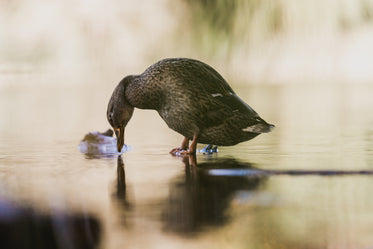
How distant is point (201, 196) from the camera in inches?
79.4

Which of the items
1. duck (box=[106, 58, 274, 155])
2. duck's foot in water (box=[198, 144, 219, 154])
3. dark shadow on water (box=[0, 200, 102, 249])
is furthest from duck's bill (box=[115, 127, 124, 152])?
dark shadow on water (box=[0, 200, 102, 249])

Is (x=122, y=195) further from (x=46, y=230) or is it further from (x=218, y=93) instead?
(x=218, y=93)

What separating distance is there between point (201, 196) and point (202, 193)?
6 centimetres

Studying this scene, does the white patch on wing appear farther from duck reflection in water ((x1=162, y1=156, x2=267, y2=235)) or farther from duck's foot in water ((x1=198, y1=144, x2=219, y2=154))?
duck reflection in water ((x1=162, y1=156, x2=267, y2=235))

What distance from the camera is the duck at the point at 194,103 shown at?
310 cm

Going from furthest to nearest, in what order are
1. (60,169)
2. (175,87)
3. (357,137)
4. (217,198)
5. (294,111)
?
(294,111) → (357,137) → (175,87) → (60,169) → (217,198)

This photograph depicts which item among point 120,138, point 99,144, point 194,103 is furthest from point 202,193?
point 99,144

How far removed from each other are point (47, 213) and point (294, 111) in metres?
5.11

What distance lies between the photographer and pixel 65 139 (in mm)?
4273

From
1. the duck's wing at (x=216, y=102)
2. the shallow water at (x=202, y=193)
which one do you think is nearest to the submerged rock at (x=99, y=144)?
the shallow water at (x=202, y=193)

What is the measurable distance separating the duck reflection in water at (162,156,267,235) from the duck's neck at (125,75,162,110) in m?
0.55

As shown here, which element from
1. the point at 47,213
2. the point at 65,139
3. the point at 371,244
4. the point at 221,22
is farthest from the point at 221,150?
the point at 221,22

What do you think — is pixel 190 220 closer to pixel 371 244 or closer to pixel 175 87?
pixel 371 244

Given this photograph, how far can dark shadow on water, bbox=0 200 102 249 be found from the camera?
1.46 meters
